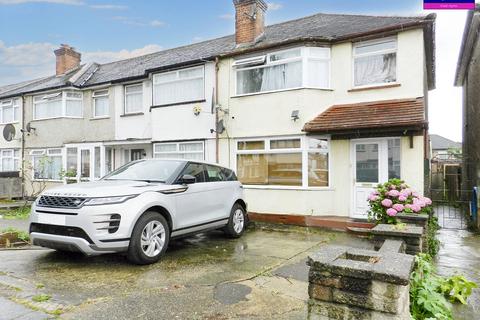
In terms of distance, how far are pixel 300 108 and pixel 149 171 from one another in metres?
5.04

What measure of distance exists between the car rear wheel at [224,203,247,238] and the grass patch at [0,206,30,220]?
681 cm

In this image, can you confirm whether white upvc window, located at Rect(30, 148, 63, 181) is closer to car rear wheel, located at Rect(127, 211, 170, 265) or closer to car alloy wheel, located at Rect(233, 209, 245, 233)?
car alloy wheel, located at Rect(233, 209, 245, 233)

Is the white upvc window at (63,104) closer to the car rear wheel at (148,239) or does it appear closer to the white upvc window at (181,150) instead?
the white upvc window at (181,150)

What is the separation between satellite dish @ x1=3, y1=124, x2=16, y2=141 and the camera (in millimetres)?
18000

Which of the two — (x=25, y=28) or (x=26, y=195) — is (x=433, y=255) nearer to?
(x=26, y=195)

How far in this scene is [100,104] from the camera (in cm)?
1556

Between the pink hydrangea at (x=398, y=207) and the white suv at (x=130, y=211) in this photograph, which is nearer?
the white suv at (x=130, y=211)

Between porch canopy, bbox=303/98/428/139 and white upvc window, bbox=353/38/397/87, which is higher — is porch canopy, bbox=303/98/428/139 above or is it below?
below

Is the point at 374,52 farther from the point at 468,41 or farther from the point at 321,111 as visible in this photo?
the point at 468,41

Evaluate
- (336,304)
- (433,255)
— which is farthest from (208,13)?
(336,304)

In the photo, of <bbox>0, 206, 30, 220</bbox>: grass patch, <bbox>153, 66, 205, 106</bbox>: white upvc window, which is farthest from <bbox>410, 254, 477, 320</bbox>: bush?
→ <bbox>0, 206, 30, 220</bbox>: grass patch

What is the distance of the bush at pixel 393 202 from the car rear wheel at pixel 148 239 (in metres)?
4.34

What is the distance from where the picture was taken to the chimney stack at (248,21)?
1198 centimetres

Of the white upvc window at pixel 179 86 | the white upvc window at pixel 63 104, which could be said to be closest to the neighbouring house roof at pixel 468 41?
the white upvc window at pixel 179 86
